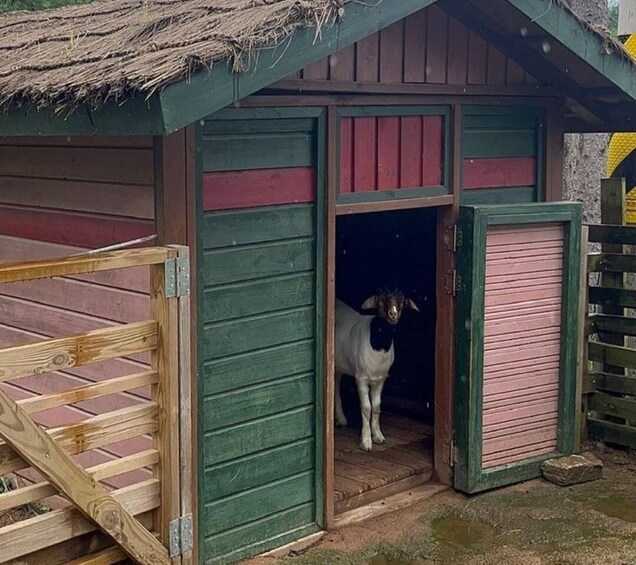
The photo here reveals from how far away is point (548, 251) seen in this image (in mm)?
7453

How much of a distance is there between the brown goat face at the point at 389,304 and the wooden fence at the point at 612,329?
5.10ft

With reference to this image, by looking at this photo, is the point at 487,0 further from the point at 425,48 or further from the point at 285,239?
the point at 285,239

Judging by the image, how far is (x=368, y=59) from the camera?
6.27 metres

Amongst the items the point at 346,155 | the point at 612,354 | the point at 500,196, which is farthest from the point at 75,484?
the point at 612,354

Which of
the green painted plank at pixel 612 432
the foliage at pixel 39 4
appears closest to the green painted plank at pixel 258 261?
the green painted plank at pixel 612 432

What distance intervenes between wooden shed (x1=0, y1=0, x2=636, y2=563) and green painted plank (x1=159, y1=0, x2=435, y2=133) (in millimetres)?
11

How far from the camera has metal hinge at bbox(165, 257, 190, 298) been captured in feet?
16.1

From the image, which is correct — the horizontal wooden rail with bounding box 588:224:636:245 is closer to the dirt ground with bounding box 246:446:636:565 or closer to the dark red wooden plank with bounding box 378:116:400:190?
the dirt ground with bounding box 246:446:636:565

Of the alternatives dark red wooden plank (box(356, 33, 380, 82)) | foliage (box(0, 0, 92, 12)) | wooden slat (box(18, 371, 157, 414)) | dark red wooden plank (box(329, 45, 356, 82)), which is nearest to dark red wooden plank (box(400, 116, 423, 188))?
dark red wooden plank (box(356, 33, 380, 82))

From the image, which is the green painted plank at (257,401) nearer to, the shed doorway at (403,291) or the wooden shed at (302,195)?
the wooden shed at (302,195)

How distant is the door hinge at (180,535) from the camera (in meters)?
5.09

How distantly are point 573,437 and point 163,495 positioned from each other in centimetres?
384

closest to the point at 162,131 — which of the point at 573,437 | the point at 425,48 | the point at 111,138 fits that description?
the point at 111,138

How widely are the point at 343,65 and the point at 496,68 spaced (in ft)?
4.85
